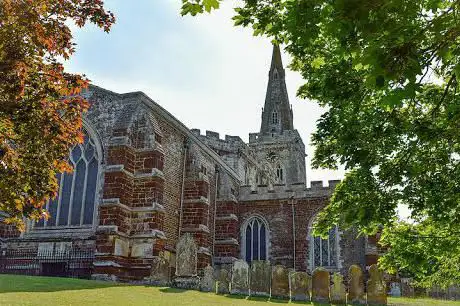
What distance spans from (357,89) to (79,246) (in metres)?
14.3

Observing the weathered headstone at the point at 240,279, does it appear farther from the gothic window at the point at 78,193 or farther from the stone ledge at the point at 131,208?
the gothic window at the point at 78,193

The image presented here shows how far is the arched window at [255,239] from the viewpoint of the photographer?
25594 millimetres

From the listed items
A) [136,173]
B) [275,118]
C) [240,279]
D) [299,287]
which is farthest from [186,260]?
[275,118]

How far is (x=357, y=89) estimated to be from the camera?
7.45m

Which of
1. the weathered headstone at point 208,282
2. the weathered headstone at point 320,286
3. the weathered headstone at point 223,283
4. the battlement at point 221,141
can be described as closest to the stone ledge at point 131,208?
the weathered headstone at point 208,282

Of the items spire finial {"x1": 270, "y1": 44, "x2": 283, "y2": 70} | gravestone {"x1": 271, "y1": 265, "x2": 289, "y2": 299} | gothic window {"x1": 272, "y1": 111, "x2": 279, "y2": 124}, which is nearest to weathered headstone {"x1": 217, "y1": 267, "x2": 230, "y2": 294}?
gravestone {"x1": 271, "y1": 265, "x2": 289, "y2": 299}

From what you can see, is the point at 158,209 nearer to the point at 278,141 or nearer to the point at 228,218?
the point at 228,218

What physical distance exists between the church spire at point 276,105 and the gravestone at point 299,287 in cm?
3557

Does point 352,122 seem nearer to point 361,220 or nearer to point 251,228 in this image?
point 361,220

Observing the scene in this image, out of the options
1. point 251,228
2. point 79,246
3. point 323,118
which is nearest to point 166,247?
point 79,246

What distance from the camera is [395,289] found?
21.6 meters

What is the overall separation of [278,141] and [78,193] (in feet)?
103

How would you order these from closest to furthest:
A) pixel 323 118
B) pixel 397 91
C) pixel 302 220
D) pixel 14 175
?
pixel 397 91, pixel 14 175, pixel 323 118, pixel 302 220

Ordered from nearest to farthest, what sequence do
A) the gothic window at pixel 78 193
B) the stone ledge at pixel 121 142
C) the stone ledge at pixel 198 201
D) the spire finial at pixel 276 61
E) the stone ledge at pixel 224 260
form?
the stone ledge at pixel 121 142 < the gothic window at pixel 78 193 < the stone ledge at pixel 198 201 < the stone ledge at pixel 224 260 < the spire finial at pixel 276 61
